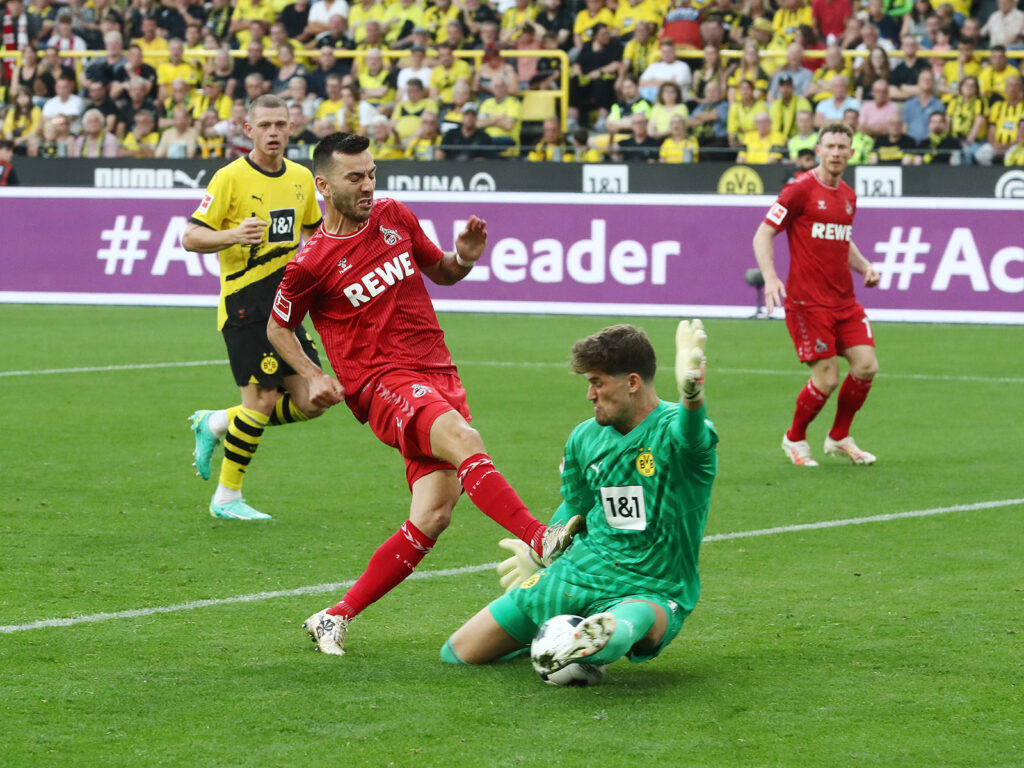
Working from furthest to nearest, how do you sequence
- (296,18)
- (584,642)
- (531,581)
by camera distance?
(296,18) → (531,581) → (584,642)

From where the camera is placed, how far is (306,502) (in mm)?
8875

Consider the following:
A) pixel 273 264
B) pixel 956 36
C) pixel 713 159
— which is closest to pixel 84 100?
pixel 713 159

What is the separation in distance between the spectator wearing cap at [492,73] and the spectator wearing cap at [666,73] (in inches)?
69.2

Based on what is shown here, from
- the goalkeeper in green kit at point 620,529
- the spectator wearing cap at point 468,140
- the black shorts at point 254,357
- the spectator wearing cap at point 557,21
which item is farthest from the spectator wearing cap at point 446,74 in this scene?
the goalkeeper in green kit at point 620,529

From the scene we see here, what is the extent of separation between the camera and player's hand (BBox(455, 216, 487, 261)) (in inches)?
241

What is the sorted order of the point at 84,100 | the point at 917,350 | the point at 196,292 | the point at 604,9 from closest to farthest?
the point at 917,350 → the point at 196,292 → the point at 604,9 → the point at 84,100

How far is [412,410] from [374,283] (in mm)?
539

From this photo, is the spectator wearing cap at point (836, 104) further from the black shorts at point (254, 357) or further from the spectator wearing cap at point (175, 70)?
the black shorts at point (254, 357)

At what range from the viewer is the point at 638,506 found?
17.2 ft

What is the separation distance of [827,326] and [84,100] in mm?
17263

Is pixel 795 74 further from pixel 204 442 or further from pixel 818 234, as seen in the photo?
pixel 204 442

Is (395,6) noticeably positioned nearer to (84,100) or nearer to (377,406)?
(84,100)

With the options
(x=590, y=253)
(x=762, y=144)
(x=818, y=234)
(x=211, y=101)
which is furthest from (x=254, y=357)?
(x=211, y=101)

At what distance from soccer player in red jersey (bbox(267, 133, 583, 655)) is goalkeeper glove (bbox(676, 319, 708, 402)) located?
3.55 ft
